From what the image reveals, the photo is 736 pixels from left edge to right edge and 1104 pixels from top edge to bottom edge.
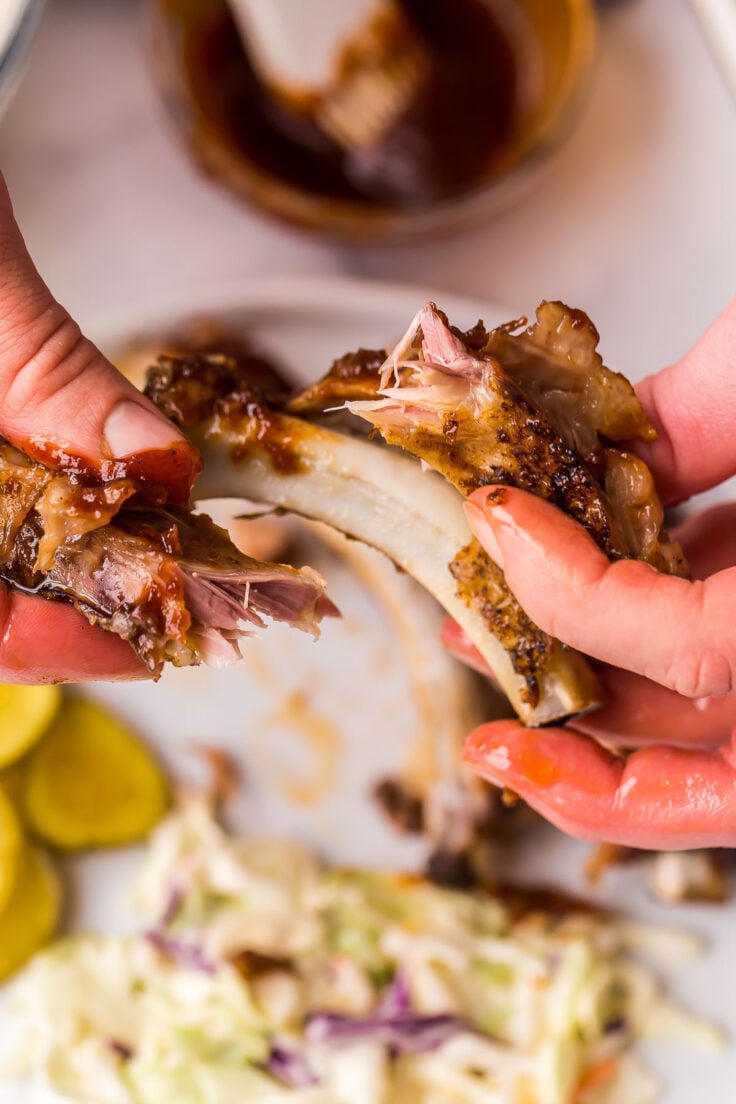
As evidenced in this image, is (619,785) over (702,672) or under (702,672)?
under

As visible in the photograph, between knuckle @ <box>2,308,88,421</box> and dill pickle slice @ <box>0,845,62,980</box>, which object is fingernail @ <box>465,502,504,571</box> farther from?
dill pickle slice @ <box>0,845,62,980</box>

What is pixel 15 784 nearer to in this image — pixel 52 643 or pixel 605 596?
pixel 52 643

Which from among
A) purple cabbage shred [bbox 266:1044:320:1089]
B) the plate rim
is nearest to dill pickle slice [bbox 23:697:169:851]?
purple cabbage shred [bbox 266:1044:320:1089]

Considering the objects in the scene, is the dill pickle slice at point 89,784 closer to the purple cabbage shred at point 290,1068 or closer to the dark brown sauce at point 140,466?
the purple cabbage shred at point 290,1068

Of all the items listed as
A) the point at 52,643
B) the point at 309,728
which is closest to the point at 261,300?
the point at 309,728

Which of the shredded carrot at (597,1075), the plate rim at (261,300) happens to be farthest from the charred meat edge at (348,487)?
the shredded carrot at (597,1075)

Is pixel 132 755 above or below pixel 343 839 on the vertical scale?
above

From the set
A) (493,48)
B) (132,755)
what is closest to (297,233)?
(493,48)

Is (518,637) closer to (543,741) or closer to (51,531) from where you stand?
(543,741)
